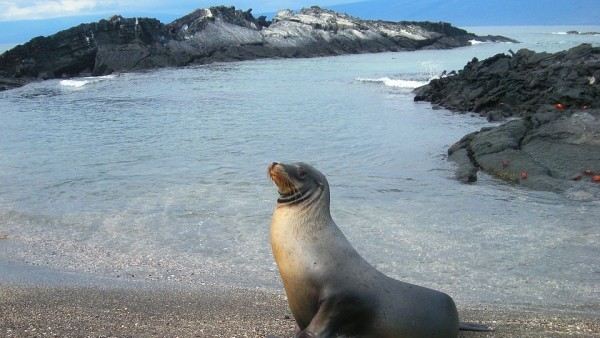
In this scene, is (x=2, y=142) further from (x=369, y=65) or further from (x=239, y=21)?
(x=239, y=21)

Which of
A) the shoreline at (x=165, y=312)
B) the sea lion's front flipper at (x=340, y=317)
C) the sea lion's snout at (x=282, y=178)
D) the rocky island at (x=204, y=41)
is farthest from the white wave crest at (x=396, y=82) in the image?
the sea lion's front flipper at (x=340, y=317)

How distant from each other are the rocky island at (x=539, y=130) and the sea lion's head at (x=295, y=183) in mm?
7061

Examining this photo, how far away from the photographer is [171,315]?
5059 mm

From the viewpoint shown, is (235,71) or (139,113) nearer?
(139,113)

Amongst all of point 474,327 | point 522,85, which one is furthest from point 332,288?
point 522,85

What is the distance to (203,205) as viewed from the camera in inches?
396

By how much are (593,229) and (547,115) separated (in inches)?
255

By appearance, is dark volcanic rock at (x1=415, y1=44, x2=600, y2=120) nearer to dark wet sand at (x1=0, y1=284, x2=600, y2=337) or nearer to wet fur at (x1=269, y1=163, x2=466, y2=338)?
dark wet sand at (x1=0, y1=284, x2=600, y2=337)

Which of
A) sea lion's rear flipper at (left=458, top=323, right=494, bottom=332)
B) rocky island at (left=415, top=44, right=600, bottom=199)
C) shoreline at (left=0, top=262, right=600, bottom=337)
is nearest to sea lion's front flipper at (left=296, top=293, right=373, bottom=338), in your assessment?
shoreline at (left=0, top=262, right=600, bottom=337)

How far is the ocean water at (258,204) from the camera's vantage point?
6977 millimetres

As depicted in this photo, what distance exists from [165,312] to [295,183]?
149cm

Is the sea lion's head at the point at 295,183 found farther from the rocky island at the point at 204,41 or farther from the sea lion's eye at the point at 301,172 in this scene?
the rocky island at the point at 204,41

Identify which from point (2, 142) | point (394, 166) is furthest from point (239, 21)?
point (394, 166)

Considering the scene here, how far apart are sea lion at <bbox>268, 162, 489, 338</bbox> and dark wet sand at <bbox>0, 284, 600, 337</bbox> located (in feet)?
1.63
